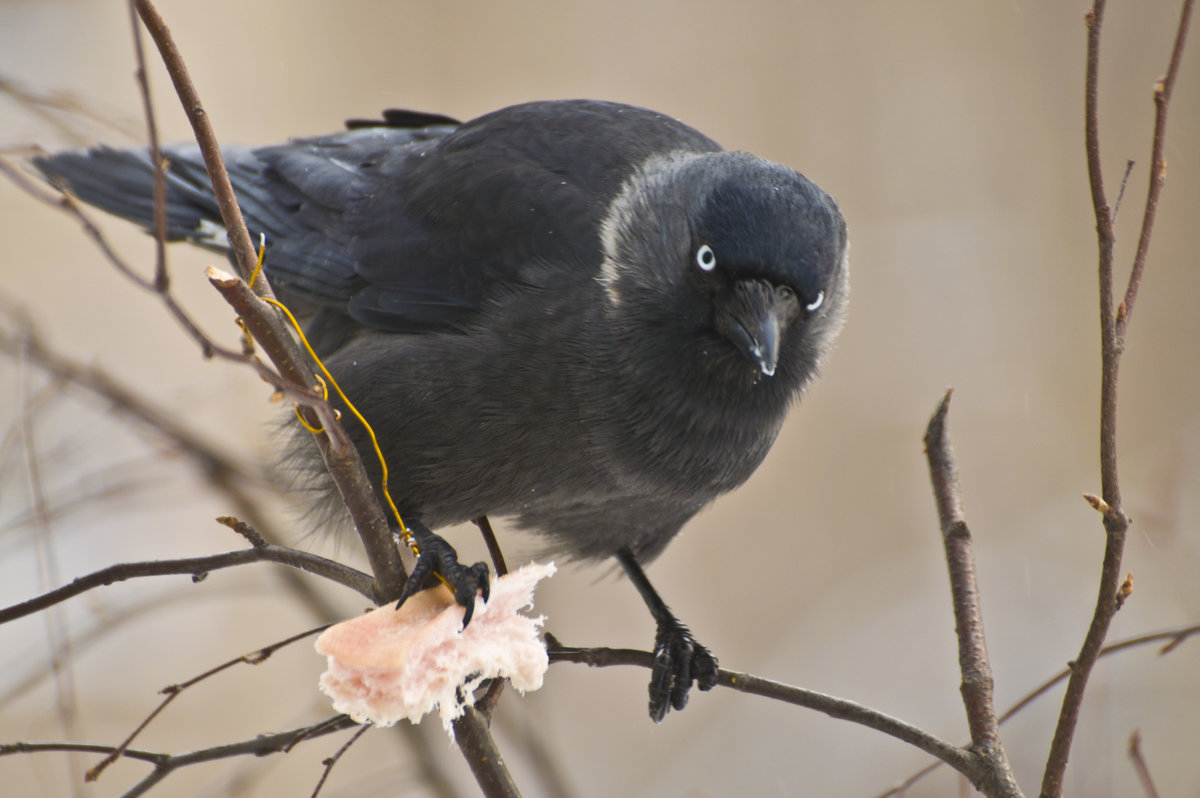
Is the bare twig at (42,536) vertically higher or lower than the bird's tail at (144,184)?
lower

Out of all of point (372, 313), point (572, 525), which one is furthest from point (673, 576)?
point (372, 313)

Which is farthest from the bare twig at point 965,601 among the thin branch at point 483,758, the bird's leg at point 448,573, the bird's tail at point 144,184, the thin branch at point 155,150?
the bird's tail at point 144,184

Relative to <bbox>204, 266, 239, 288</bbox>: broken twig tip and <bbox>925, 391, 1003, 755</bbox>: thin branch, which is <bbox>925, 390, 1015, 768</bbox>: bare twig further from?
<bbox>204, 266, 239, 288</bbox>: broken twig tip

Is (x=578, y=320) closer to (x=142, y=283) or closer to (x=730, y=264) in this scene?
(x=730, y=264)

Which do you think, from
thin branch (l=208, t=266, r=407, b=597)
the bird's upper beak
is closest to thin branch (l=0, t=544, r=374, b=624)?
thin branch (l=208, t=266, r=407, b=597)

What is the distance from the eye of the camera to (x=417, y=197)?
2650mm

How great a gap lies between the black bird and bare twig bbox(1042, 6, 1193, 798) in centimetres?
68

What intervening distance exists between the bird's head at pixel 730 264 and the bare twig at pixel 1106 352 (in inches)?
26.9

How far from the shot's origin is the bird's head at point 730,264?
203 cm

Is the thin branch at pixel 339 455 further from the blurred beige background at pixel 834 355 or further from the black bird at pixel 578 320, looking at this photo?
the blurred beige background at pixel 834 355

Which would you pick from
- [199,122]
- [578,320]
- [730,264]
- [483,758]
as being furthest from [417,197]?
[483,758]

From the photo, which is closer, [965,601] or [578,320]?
[965,601]

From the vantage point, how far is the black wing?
7.95 ft

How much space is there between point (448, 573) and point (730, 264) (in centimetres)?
80
